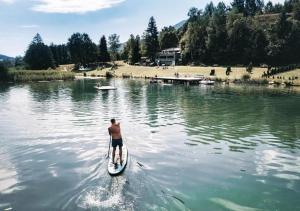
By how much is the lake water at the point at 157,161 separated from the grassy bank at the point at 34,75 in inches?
3099

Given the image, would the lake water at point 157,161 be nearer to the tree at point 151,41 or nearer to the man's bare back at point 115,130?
the man's bare back at point 115,130

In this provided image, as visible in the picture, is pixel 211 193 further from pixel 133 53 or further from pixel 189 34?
pixel 133 53

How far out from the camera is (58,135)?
3803 centimetres

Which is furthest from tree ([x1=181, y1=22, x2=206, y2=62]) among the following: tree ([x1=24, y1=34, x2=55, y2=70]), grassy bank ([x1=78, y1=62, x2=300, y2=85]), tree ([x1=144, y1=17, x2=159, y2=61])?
tree ([x1=24, y1=34, x2=55, y2=70])

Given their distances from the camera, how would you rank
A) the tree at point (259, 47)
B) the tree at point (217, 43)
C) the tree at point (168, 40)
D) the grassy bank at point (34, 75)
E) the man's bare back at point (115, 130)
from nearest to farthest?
the man's bare back at point (115, 130), the grassy bank at point (34, 75), the tree at point (259, 47), the tree at point (217, 43), the tree at point (168, 40)

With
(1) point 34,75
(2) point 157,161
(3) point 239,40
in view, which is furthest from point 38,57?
(2) point 157,161

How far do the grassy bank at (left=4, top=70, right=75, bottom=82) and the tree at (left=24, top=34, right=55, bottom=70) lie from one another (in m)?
34.9

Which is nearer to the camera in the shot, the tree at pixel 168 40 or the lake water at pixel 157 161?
the lake water at pixel 157 161

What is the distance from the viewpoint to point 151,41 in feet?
600

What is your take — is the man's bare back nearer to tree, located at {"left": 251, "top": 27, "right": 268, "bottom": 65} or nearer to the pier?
the pier

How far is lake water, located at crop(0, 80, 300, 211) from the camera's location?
20.7 meters

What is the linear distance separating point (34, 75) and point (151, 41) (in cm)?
6895

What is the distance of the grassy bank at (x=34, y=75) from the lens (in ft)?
420

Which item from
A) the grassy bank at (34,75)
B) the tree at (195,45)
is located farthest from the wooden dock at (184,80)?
Answer: the grassy bank at (34,75)
